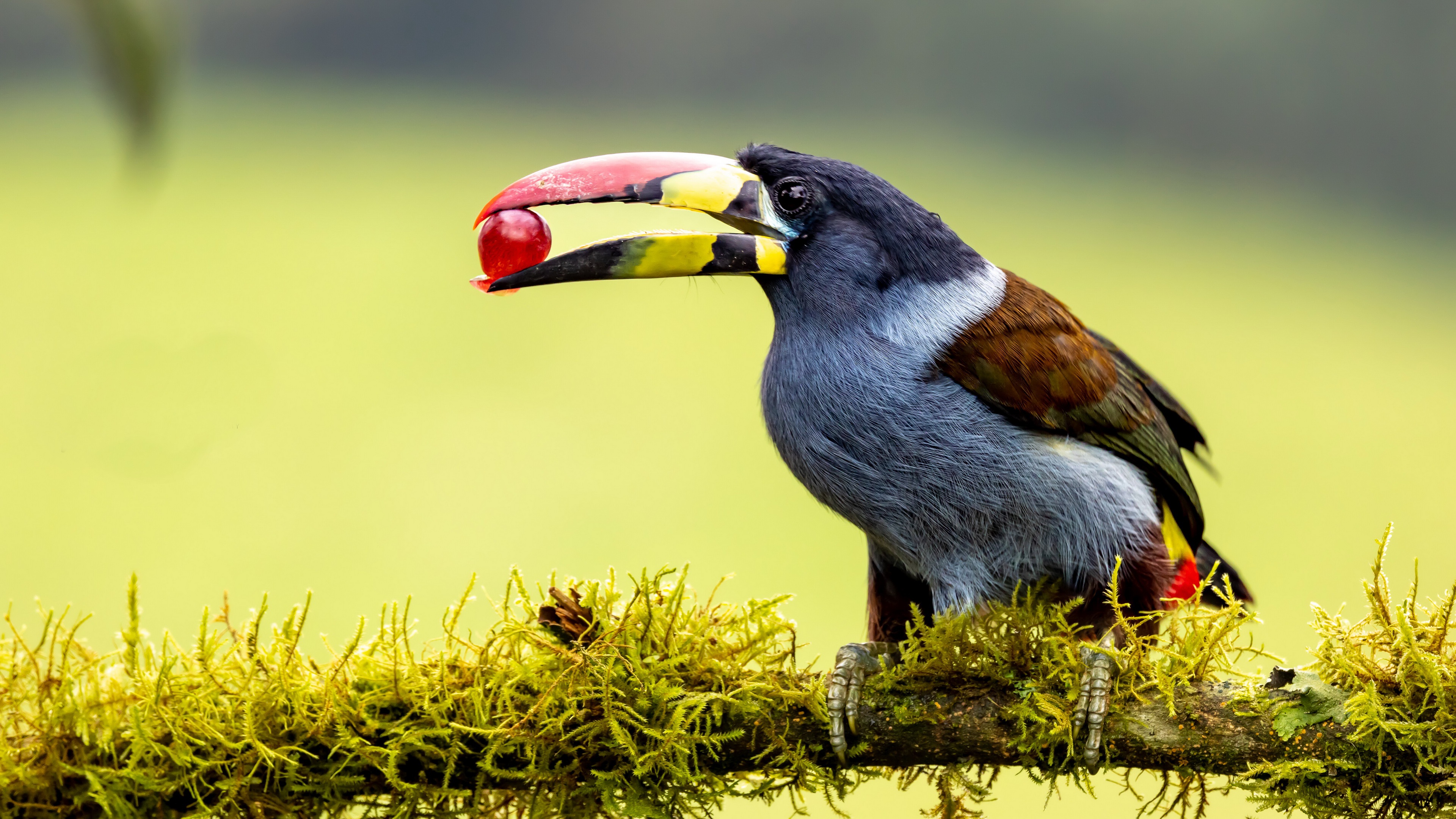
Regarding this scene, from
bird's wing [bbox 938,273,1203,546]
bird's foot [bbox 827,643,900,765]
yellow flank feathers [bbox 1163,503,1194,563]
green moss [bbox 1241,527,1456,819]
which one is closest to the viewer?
green moss [bbox 1241,527,1456,819]

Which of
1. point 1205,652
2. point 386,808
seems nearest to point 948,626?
point 1205,652

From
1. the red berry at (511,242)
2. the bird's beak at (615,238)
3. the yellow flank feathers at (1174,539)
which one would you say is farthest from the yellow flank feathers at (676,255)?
the yellow flank feathers at (1174,539)

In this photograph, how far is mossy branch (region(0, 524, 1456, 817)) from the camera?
48.1 inches

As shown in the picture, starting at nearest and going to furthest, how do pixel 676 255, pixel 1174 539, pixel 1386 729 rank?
pixel 1386 729
pixel 676 255
pixel 1174 539

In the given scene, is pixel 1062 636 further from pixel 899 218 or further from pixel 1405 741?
pixel 899 218

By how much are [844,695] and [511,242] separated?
Result: 0.68 m

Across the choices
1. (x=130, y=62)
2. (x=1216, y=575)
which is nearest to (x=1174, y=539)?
(x=1216, y=575)

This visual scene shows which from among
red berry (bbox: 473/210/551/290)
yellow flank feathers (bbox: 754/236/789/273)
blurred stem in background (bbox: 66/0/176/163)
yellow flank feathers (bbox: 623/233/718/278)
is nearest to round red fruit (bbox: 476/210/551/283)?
red berry (bbox: 473/210/551/290)

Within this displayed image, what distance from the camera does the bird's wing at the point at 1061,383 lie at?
138cm

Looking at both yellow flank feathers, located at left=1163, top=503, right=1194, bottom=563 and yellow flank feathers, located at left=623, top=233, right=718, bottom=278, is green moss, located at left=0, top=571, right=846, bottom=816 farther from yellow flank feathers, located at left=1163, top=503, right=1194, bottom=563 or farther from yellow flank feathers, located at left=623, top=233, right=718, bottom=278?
yellow flank feathers, located at left=1163, top=503, right=1194, bottom=563

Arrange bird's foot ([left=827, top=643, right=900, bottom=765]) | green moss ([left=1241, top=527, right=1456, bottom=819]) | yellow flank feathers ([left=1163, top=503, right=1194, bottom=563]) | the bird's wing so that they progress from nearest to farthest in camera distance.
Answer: green moss ([left=1241, top=527, right=1456, bottom=819]), bird's foot ([left=827, top=643, right=900, bottom=765]), the bird's wing, yellow flank feathers ([left=1163, top=503, right=1194, bottom=563])

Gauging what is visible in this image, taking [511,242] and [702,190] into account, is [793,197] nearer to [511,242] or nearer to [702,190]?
[702,190]

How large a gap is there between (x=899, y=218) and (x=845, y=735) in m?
0.65

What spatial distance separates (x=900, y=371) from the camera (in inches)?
54.1
